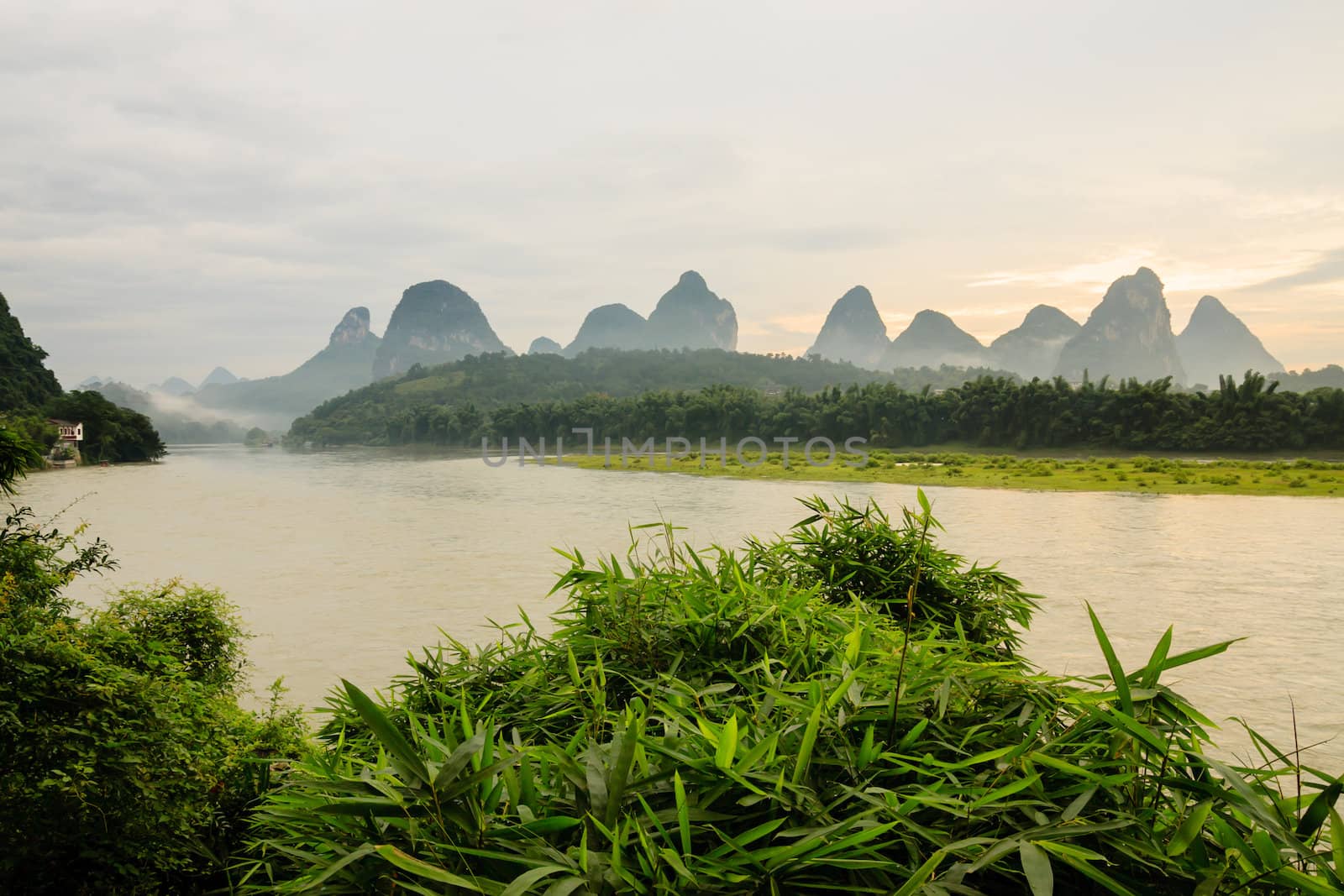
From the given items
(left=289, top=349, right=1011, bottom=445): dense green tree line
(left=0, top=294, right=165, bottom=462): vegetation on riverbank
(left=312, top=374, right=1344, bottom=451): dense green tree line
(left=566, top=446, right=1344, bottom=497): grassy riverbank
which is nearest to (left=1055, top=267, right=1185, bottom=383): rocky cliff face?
(left=289, top=349, right=1011, bottom=445): dense green tree line

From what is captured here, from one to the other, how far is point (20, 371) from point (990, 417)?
58.3m

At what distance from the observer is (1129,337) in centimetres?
17100

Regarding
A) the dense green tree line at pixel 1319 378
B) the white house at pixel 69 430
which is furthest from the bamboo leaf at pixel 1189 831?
the dense green tree line at pixel 1319 378

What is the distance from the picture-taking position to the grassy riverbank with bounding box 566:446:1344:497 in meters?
24.4

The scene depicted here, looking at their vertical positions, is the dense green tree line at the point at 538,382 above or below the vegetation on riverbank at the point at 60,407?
above

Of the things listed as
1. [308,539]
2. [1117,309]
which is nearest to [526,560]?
[308,539]

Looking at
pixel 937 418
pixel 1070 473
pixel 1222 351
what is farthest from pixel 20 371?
pixel 1222 351

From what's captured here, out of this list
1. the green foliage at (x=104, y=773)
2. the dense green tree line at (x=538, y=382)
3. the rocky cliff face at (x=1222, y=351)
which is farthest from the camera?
the rocky cliff face at (x=1222, y=351)

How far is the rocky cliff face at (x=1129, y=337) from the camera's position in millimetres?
168375

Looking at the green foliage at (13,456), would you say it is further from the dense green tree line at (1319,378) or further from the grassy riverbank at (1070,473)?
the dense green tree line at (1319,378)

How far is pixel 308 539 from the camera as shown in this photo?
55.4 feet

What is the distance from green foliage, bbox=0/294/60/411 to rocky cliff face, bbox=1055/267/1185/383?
170 m

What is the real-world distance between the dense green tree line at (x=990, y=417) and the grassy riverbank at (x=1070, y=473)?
10.6 feet

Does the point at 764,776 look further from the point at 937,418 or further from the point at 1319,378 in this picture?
the point at 1319,378
